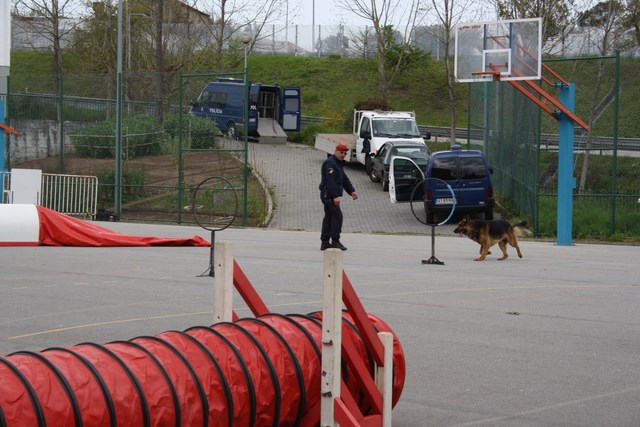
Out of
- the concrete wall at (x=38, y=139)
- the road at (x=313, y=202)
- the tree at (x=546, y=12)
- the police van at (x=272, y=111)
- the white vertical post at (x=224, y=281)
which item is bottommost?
the road at (x=313, y=202)

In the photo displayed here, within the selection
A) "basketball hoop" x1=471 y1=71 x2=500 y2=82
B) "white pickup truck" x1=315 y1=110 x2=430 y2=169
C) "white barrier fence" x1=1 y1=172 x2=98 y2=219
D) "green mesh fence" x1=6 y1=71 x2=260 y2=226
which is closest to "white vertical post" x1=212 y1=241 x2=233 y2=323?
"basketball hoop" x1=471 y1=71 x2=500 y2=82

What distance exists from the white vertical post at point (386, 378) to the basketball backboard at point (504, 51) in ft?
54.6

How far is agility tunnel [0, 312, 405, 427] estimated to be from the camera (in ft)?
16.3

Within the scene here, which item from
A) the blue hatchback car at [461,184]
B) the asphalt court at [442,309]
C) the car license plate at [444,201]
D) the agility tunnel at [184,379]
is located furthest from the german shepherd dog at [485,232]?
the agility tunnel at [184,379]

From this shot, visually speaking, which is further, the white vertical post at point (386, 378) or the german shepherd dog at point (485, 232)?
the german shepherd dog at point (485, 232)

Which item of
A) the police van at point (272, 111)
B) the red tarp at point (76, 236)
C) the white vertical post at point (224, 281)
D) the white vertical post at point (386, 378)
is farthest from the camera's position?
the police van at point (272, 111)

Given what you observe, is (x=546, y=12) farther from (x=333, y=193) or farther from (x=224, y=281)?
(x=224, y=281)

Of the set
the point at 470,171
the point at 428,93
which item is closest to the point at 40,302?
the point at 470,171

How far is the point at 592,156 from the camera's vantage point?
24.7 meters

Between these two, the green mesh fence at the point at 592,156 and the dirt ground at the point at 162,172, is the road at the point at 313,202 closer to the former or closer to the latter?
the dirt ground at the point at 162,172

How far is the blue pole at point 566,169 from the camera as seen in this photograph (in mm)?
20875

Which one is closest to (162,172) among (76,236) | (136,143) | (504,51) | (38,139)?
(136,143)

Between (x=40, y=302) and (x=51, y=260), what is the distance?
4739 mm

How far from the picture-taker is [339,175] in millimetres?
18172
